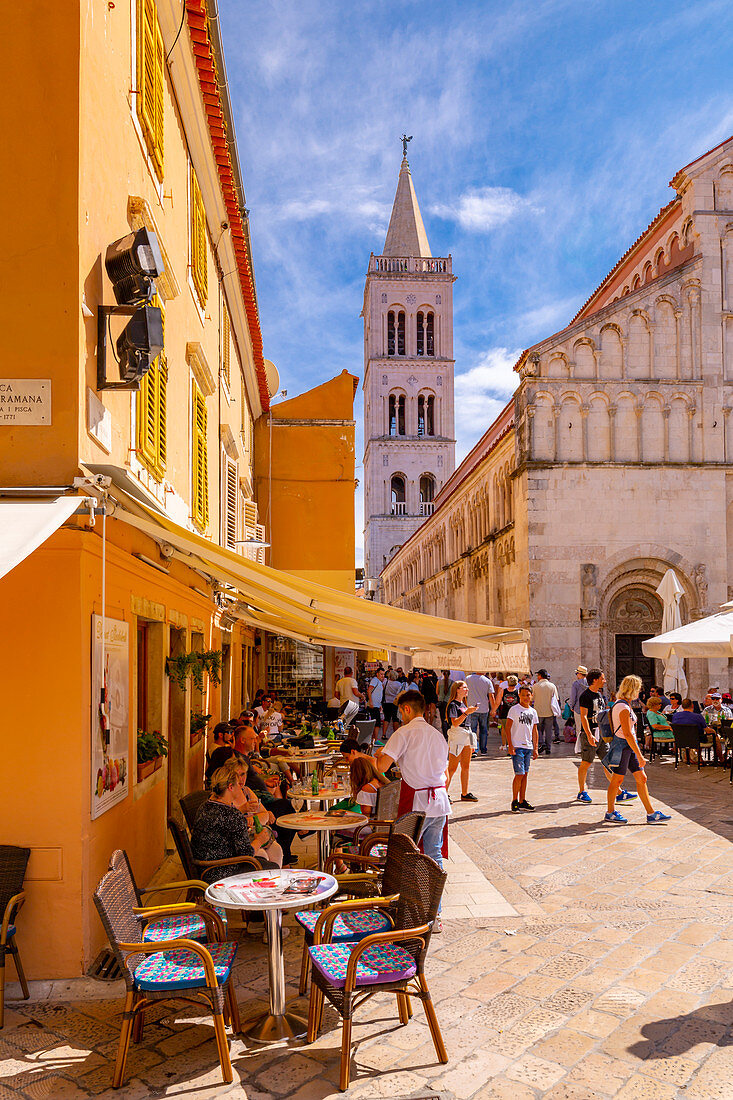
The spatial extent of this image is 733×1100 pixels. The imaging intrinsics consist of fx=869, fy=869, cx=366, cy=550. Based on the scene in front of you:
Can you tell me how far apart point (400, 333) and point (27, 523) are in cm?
6678

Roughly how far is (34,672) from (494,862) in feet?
17.0

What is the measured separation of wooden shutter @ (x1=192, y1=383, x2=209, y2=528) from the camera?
10289 mm

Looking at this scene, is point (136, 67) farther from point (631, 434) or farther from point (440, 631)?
point (631, 434)

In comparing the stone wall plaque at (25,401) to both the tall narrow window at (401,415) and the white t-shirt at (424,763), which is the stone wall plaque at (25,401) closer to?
the white t-shirt at (424,763)

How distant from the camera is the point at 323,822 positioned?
6.83m

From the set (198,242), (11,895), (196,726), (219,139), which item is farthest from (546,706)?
(11,895)

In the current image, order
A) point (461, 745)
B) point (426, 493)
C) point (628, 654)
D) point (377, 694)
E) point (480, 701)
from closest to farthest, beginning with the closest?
point (461, 745) → point (480, 701) → point (377, 694) → point (628, 654) → point (426, 493)

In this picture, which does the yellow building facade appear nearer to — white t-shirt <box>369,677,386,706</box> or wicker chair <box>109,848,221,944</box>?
wicker chair <box>109,848,221,944</box>

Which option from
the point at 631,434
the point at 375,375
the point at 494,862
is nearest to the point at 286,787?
the point at 494,862

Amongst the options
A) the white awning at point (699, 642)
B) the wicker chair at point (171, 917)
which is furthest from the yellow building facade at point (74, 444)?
the white awning at point (699, 642)

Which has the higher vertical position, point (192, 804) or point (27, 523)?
point (27, 523)

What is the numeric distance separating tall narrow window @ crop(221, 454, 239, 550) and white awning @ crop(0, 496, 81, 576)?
9038 mm

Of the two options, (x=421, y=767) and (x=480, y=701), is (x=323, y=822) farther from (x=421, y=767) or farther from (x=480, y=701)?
(x=480, y=701)

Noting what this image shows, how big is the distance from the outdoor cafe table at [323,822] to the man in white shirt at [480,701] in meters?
11.2
